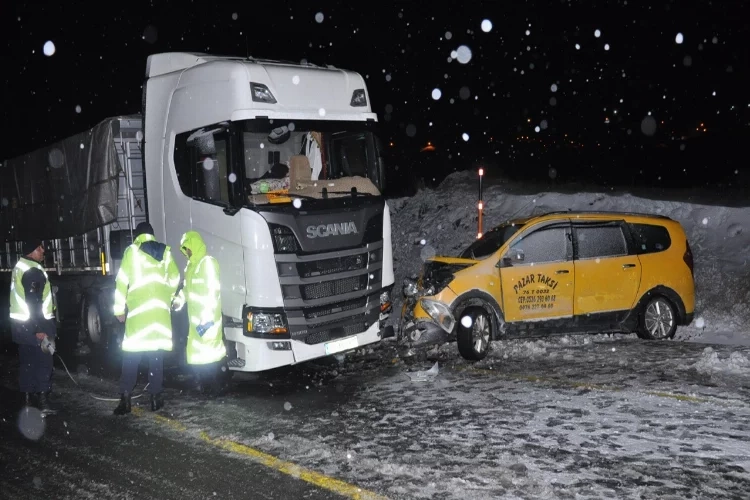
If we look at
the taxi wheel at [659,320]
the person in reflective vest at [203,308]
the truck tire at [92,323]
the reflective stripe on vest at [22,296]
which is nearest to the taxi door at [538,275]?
the taxi wheel at [659,320]

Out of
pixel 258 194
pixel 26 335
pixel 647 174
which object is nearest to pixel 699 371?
pixel 258 194

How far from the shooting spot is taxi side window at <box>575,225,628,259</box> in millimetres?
9695

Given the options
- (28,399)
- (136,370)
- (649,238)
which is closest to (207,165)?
(136,370)

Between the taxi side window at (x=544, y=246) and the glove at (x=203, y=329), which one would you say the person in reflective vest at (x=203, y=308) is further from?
the taxi side window at (x=544, y=246)

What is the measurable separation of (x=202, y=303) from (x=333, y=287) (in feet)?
4.90

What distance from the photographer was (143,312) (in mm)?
7332

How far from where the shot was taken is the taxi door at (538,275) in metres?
9.38

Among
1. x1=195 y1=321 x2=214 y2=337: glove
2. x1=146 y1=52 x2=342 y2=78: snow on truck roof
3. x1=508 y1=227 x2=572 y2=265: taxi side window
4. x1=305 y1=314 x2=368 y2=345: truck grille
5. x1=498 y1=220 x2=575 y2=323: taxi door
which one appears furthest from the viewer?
x1=508 y1=227 x2=572 y2=265: taxi side window

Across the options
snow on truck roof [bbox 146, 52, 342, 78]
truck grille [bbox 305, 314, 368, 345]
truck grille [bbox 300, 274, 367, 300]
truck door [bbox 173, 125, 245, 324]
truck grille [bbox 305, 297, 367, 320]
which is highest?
snow on truck roof [bbox 146, 52, 342, 78]

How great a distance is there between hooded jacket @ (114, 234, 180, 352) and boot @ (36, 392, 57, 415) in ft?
4.06

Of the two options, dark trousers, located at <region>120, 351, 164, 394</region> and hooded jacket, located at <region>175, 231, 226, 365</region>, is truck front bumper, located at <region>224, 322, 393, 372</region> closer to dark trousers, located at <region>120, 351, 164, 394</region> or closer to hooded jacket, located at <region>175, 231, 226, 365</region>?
hooded jacket, located at <region>175, 231, 226, 365</region>

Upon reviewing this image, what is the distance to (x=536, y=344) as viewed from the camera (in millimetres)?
10047

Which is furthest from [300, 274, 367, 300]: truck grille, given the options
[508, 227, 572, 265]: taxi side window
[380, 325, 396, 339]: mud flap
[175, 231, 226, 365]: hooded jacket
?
[508, 227, 572, 265]: taxi side window

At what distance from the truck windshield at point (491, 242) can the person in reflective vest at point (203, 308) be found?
12.3ft
